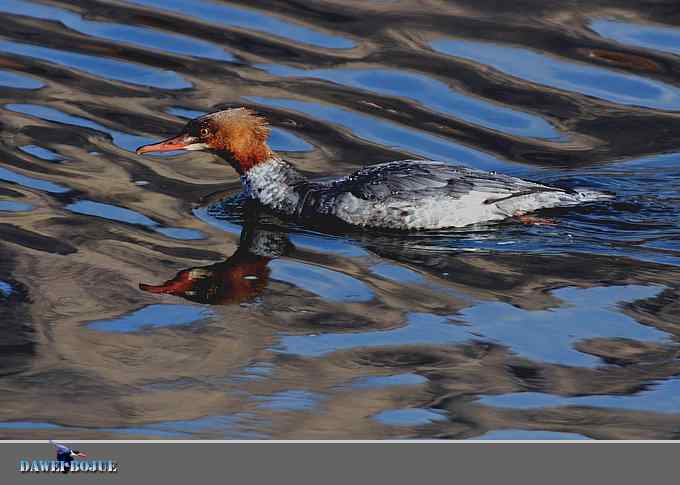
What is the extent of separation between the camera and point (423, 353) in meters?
7.11

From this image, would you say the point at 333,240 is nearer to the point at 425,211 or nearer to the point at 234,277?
the point at 425,211

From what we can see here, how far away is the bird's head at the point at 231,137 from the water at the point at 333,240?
0.35m

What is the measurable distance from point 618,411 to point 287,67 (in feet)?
22.5

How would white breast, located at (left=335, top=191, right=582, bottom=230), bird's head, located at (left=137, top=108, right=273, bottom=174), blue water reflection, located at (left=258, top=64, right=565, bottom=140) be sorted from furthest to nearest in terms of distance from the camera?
blue water reflection, located at (left=258, top=64, right=565, bottom=140) < bird's head, located at (left=137, top=108, right=273, bottom=174) < white breast, located at (left=335, top=191, right=582, bottom=230)

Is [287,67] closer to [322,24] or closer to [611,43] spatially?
[322,24]

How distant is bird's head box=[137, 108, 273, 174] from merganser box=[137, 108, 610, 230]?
10 mm

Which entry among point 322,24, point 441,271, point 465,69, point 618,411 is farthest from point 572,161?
point 618,411

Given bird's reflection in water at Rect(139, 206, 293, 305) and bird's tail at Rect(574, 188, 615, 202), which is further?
bird's tail at Rect(574, 188, 615, 202)

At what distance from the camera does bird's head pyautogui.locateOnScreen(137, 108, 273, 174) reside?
32.8 ft

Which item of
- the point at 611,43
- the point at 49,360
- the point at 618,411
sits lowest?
the point at 49,360

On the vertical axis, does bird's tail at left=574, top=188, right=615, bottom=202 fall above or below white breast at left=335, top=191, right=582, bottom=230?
above

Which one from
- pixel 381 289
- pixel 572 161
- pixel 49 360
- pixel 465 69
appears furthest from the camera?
pixel 465 69

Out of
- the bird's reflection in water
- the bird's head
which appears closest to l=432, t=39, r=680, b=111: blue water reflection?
the bird's head

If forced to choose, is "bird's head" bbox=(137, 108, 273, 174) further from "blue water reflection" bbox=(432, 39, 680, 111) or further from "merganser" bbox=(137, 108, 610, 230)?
"blue water reflection" bbox=(432, 39, 680, 111)
